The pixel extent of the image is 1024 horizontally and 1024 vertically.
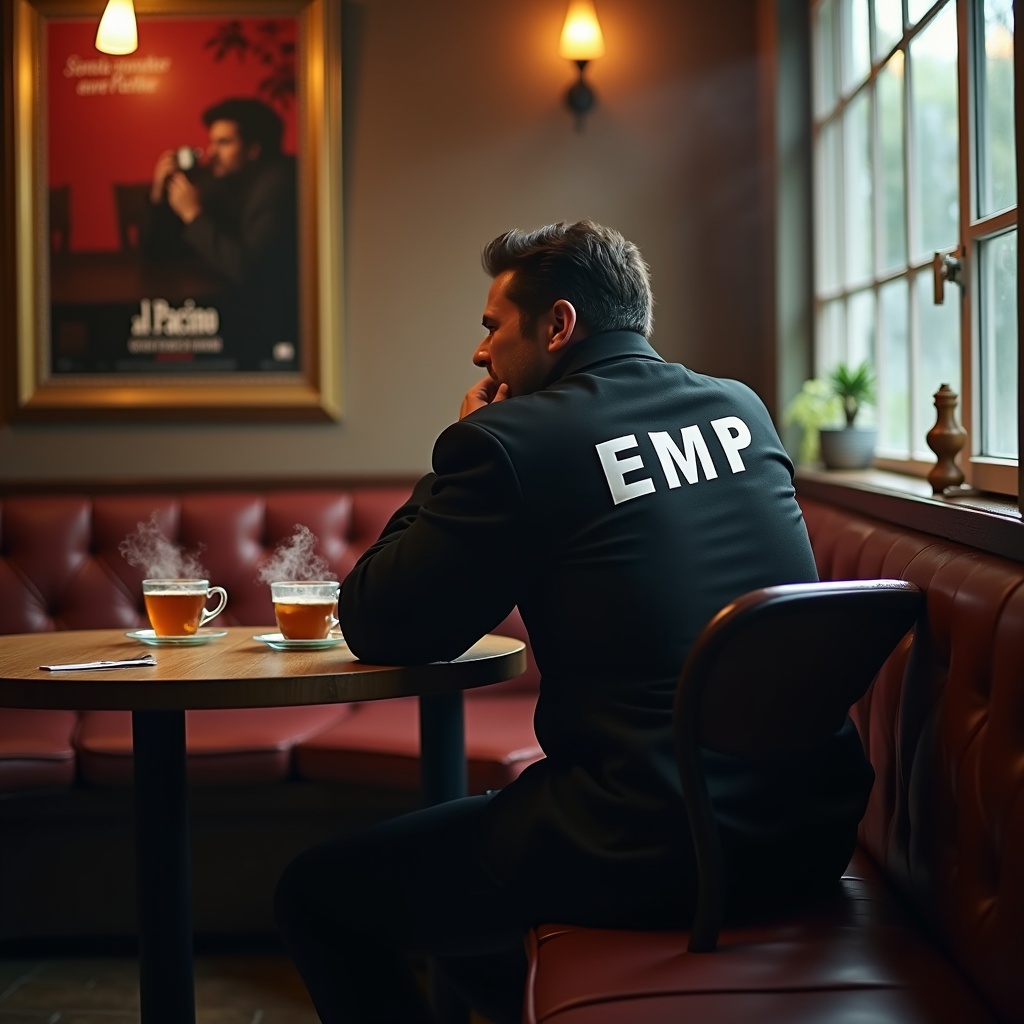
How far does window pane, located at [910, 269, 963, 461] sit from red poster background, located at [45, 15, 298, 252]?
1.90 m

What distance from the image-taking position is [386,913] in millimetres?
1694

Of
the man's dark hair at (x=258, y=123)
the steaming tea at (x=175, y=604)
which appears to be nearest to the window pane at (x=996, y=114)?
the steaming tea at (x=175, y=604)

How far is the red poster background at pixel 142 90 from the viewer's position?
3773 millimetres

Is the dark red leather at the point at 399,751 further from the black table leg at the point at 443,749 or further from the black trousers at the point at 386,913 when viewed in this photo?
the black trousers at the point at 386,913

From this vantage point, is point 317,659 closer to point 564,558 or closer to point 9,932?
point 564,558

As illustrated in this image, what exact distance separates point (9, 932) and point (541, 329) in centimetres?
201

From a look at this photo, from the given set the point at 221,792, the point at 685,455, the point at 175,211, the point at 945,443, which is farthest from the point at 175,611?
the point at 175,211

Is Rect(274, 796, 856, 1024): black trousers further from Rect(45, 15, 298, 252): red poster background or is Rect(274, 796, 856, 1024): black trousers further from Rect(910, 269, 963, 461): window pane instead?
Rect(45, 15, 298, 252): red poster background

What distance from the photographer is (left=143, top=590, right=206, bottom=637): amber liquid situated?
6.67ft

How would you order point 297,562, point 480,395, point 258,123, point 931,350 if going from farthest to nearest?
point 258,123 < point 297,562 < point 931,350 < point 480,395

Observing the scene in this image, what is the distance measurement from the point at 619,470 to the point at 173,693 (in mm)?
624

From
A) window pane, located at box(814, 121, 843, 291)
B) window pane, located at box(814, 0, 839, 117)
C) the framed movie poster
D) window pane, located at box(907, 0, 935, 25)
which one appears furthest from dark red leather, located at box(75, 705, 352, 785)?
window pane, located at box(814, 0, 839, 117)

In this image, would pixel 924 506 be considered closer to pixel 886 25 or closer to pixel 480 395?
pixel 480 395

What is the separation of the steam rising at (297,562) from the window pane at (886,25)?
187cm
